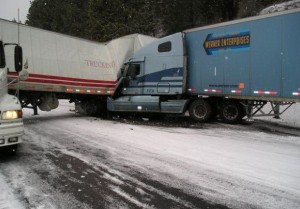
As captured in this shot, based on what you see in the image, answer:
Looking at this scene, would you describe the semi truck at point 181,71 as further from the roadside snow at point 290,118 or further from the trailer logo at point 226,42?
the roadside snow at point 290,118

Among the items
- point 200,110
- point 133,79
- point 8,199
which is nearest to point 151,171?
point 8,199

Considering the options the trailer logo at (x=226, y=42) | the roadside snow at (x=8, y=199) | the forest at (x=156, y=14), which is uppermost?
the forest at (x=156, y=14)

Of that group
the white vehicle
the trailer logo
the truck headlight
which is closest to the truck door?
the trailer logo

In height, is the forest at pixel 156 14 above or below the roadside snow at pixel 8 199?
above

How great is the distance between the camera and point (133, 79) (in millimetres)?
16344

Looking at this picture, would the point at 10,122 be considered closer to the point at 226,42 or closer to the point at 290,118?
the point at 226,42

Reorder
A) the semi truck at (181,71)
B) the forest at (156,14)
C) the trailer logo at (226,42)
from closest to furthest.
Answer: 1. the semi truck at (181,71)
2. the trailer logo at (226,42)
3. the forest at (156,14)

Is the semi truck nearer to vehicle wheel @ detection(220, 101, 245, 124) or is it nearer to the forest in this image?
vehicle wheel @ detection(220, 101, 245, 124)

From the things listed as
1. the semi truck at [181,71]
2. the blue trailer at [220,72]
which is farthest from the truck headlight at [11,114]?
the blue trailer at [220,72]

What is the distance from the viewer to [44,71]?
1385cm

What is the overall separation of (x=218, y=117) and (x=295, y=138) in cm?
531

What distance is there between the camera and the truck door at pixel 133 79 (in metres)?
16.1

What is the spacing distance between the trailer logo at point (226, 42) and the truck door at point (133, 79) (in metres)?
3.54

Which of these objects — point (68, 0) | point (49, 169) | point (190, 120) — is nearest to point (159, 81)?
point (190, 120)
